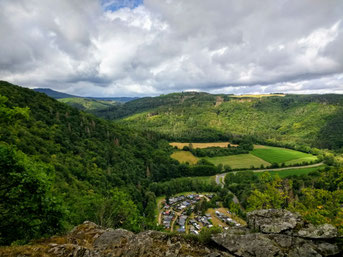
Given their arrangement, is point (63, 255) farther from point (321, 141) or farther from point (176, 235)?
point (321, 141)

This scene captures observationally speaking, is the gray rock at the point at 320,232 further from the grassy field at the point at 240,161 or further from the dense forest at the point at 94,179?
the grassy field at the point at 240,161

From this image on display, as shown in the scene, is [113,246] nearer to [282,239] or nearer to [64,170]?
[282,239]

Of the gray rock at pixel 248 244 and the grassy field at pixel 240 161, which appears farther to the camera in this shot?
the grassy field at pixel 240 161

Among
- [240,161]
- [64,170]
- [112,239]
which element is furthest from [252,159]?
[112,239]

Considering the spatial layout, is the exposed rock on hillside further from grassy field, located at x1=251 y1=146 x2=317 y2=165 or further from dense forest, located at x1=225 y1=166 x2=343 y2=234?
Answer: grassy field, located at x1=251 y1=146 x2=317 y2=165

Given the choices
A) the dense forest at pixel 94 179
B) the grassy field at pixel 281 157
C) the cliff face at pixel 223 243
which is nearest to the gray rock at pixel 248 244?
the cliff face at pixel 223 243

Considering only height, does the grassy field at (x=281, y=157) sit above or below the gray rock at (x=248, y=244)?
below
